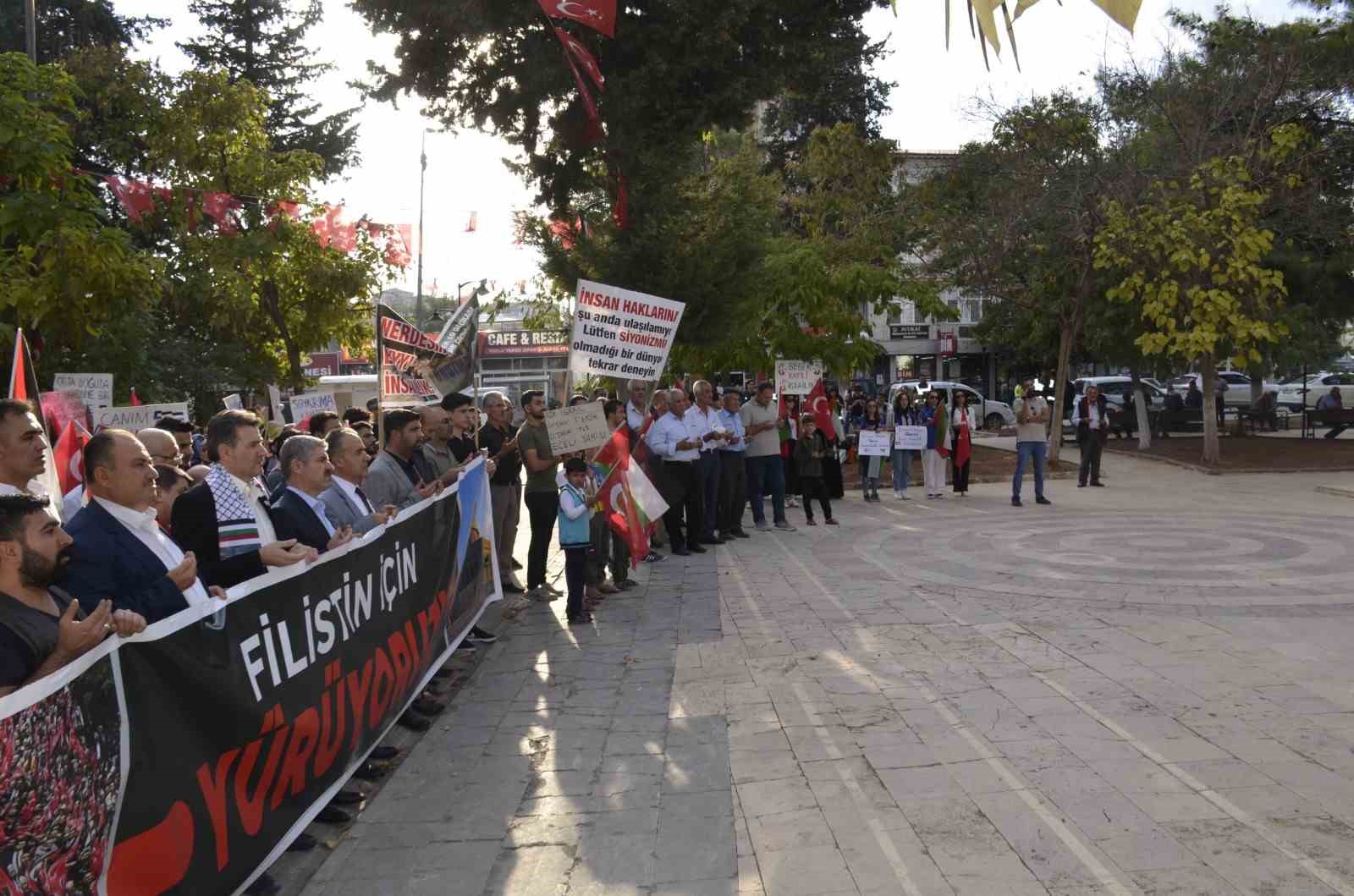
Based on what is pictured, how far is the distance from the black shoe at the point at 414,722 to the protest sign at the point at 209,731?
38 cm

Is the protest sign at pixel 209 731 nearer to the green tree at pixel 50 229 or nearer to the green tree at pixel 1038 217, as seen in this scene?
the green tree at pixel 50 229

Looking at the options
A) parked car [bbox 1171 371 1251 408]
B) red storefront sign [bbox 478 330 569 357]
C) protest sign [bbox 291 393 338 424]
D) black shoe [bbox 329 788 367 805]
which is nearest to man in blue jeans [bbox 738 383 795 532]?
protest sign [bbox 291 393 338 424]

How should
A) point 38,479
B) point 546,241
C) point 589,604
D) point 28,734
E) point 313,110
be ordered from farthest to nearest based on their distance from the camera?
point 313,110 < point 546,241 < point 589,604 < point 38,479 < point 28,734

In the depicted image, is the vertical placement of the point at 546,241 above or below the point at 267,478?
above

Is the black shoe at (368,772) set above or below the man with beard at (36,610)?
below

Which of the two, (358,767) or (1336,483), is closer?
(358,767)

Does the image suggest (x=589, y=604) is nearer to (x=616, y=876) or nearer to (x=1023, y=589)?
(x=1023, y=589)

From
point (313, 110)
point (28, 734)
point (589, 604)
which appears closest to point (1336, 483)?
point (589, 604)

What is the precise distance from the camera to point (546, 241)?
19.8 meters

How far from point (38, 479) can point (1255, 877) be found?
5.65m

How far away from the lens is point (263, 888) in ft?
16.0

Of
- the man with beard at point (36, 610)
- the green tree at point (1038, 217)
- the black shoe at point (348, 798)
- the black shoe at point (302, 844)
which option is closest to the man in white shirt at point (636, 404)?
the black shoe at point (348, 798)

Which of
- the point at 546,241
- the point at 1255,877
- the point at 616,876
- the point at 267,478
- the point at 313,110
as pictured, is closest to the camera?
the point at 1255,877

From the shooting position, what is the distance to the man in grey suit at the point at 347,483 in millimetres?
6715
